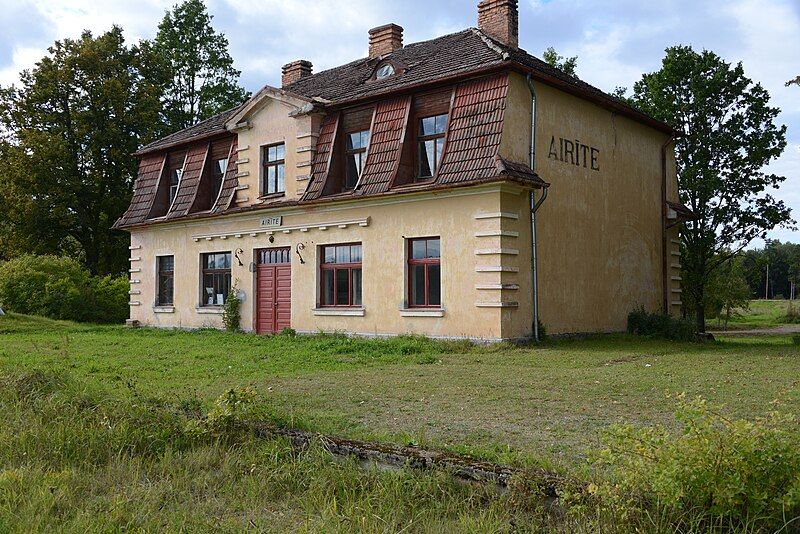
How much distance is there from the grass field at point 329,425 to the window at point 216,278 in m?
9.26

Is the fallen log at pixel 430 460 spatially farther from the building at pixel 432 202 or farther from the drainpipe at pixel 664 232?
the drainpipe at pixel 664 232

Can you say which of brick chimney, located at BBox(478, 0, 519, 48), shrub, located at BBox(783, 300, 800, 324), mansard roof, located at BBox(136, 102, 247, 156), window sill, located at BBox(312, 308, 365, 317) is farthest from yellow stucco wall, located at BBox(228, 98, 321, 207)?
shrub, located at BBox(783, 300, 800, 324)

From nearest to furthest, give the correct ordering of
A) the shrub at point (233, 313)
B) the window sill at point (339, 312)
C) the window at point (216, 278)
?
1. the window sill at point (339, 312)
2. the shrub at point (233, 313)
3. the window at point (216, 278)

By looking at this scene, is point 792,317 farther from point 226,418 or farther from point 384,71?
point 226,418

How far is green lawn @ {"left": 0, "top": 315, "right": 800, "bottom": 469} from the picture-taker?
7.16m

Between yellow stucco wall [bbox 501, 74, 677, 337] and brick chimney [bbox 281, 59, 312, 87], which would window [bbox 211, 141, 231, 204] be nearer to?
brick chimney [bbox 281, 59, 312, 87]

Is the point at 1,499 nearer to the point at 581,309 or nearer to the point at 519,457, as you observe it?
the point at 519,457

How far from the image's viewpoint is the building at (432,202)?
1766cm

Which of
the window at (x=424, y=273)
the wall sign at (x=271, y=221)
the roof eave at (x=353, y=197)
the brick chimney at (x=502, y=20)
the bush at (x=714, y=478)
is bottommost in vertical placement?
the bush at (x=714, y=478)

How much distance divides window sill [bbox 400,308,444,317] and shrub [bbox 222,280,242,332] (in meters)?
6.80

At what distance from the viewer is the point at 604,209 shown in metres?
21.0

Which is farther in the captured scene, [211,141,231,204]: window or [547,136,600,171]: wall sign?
[211,141,231,204]: window

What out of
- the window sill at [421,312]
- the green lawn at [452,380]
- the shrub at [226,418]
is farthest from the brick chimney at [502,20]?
the shrub at [226,418]

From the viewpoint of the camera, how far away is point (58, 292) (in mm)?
30469
